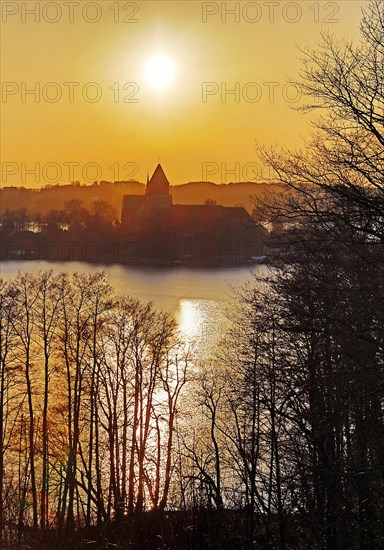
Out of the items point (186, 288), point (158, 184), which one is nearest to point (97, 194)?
point (158, 184)

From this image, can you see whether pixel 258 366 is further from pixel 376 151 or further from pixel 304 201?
pixel 376 151

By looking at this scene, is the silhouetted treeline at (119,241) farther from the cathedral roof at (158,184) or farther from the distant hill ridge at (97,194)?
the distant hill ridge at (97,194)

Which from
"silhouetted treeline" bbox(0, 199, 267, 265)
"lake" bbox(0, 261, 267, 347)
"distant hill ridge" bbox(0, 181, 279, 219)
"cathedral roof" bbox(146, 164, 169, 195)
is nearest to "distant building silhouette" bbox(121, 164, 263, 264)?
"silhouetted treeline" bbox(0, 199, 267, 265)

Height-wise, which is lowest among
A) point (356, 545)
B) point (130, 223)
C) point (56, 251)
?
point (356, 545)

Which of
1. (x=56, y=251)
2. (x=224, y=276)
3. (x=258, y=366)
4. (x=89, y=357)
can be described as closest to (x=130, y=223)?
Result: (x=56, y=251)

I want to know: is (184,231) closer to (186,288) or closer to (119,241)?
(119,241)
